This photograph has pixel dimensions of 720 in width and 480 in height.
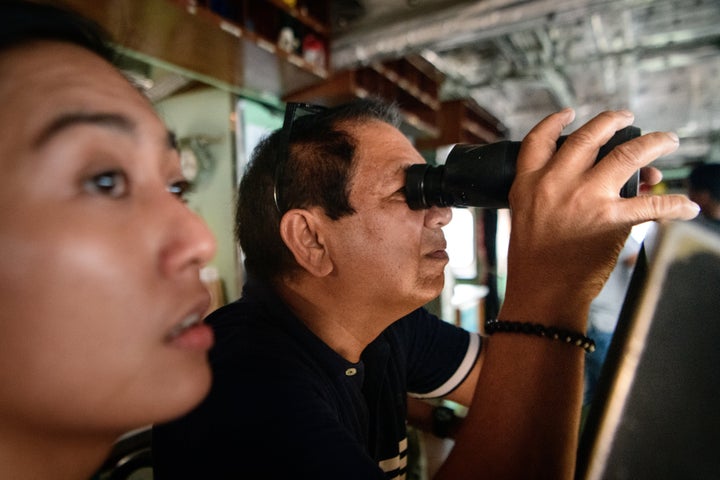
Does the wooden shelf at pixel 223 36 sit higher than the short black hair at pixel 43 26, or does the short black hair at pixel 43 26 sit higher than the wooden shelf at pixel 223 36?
the wooden shelf at pixel 223 36

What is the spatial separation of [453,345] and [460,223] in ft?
9.71

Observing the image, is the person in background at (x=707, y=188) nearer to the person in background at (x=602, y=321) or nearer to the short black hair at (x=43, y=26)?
the person in background at (x=602, y=321)

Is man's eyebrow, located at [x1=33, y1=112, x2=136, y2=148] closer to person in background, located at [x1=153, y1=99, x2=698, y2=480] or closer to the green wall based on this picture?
person in background, located at [x1=153, y1=99, x2=698, y2=480]

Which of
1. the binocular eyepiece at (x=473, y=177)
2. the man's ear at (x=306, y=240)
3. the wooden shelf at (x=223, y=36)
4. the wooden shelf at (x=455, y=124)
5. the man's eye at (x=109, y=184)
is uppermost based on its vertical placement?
the wooden shelf at (x=455, y=124)

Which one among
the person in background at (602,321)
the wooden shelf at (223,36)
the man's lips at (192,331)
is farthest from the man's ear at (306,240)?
the wooden shelf at (223,36)

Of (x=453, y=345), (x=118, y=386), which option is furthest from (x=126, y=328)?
(x=453, y=345)

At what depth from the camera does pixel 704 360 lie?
0.38 meters

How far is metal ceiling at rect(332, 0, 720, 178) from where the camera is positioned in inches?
87.0

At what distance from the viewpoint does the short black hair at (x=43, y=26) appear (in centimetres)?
45

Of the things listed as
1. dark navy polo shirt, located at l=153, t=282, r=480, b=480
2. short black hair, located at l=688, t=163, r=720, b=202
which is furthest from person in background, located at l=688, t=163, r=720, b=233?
dark navy polo shirt, located at l=153, t=282, r=480, b=480

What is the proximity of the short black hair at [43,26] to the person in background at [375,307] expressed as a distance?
1.49ft

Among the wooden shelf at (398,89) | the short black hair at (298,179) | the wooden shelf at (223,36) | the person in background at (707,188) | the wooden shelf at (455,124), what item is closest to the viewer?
the short black hair at (298,179)

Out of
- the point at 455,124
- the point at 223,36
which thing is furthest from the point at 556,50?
the point at 223,36

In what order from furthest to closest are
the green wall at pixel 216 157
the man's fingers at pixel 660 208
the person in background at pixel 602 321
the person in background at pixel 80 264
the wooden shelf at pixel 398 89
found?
1. the wooden shelf at pixel 398 89
2. the green wall at pixel 216 157
3. the person in background at pixel 602 321
4. the man's fingers at pixel 660 208
5. the person in background at pixel 80 264
